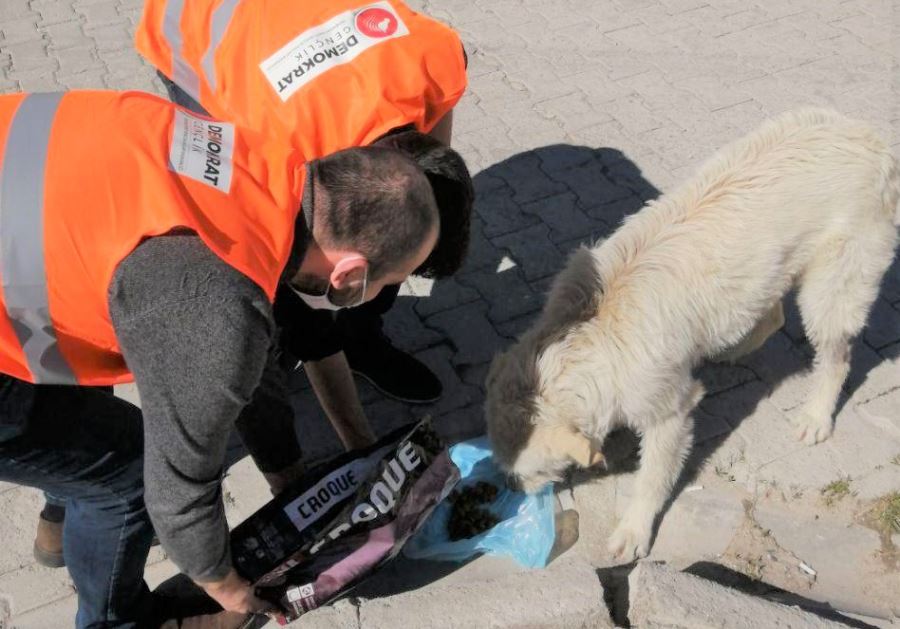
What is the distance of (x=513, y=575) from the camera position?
306cm

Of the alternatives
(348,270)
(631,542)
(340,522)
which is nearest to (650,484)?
(631,542)

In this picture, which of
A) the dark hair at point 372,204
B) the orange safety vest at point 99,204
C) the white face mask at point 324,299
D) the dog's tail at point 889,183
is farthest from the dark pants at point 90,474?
the dog's tail at point 889,183

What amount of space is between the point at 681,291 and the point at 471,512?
1.23 m

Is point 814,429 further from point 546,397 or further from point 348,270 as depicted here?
point 348,270

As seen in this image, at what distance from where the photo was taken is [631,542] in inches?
131

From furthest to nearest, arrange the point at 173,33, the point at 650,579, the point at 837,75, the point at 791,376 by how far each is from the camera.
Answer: the point at 837,75, the point at 791,376, the point at 173,33, the point at 650,579

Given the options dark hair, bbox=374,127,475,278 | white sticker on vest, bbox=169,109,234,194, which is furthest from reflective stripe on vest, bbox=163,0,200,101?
white sticker on vest, bbox=169,109,234,194

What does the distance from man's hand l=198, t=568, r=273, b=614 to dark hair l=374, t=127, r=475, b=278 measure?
119 centimetres

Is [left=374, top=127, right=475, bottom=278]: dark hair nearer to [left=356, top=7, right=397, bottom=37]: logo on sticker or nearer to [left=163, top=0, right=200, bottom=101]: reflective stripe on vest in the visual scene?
[left=356, top=7, right=397, bottom=37]: logo on sticker

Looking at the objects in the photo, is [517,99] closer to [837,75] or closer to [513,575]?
[837,75]

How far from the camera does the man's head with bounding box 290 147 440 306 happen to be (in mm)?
2059

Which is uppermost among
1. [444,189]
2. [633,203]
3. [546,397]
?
[444,189]

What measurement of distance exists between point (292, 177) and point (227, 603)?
4.30 feet

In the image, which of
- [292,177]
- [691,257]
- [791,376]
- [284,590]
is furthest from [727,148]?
[284,590]
